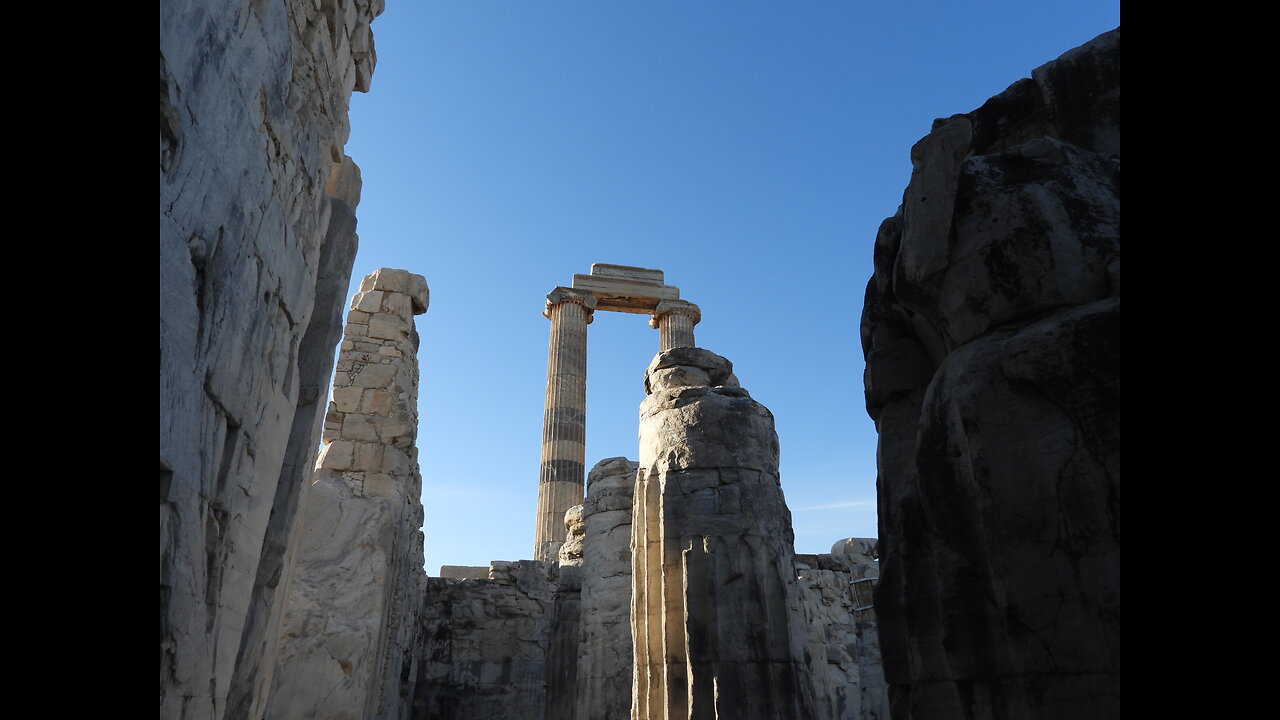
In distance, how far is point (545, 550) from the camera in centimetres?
2019

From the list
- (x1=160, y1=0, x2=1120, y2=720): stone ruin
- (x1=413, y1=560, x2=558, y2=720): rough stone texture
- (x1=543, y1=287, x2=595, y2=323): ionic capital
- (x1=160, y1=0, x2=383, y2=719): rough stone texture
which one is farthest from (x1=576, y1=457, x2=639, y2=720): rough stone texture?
(x1=543, y1=287, x2=595, y2=323): ionic capital

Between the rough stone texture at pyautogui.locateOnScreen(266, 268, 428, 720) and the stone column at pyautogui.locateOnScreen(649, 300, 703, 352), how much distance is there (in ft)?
53.3

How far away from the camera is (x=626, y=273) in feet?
87.2

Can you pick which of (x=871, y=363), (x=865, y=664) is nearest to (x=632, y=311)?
(x=865, y=664)

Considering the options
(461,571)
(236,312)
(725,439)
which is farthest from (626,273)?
(236,312)

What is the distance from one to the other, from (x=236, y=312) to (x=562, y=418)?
66.4 feet

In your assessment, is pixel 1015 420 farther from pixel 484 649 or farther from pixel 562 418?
pixel 562 418

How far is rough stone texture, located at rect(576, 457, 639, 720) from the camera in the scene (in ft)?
30.5

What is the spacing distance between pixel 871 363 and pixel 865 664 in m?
14.7

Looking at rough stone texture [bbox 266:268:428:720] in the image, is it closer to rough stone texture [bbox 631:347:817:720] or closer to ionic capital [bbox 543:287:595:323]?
rough stone texture [bbox 631:347:817:720]

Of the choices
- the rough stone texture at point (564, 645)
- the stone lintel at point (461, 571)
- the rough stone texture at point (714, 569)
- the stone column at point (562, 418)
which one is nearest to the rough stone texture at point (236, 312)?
the rough stone texture at point (714, 569)

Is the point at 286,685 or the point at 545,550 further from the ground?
the point at 545,550

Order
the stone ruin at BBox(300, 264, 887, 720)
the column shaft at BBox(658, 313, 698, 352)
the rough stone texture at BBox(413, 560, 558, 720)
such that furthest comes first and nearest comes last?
the column shaft at BBox(658, 313, 698, 352) → the rough stone texture at BBox(413, 560, 558, 720) → the stone ruin at BBox(300, 264, 887, 720)
